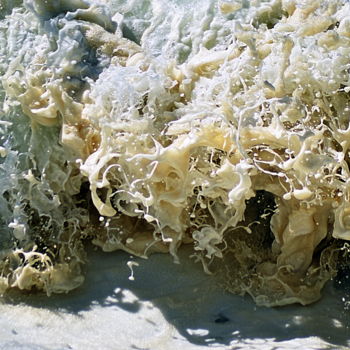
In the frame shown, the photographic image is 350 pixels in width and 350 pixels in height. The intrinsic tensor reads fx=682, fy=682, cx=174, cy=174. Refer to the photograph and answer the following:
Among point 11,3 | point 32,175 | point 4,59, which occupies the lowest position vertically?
point 32,175

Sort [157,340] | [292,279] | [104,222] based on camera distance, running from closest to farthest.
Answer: [157,340]
[292,279]
[104,222]

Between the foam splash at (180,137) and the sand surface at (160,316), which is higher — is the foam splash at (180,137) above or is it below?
above

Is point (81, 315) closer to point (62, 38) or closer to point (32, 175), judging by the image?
point (32, 175)

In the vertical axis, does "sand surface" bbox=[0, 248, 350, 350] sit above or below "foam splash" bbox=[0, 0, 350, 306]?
below

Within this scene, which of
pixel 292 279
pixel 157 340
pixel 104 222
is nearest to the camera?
pixel 157 340

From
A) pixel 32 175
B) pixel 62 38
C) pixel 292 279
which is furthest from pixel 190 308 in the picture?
pixel 62 38

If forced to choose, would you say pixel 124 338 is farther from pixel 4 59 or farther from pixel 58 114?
pixel 4 59

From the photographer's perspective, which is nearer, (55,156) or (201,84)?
(201,84)

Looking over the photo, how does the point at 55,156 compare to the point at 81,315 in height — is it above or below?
above

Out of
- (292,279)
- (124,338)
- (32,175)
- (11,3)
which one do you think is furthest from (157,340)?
(11,3)

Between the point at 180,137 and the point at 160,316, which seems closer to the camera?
the point at 180,137

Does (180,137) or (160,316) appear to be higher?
(180,137)
